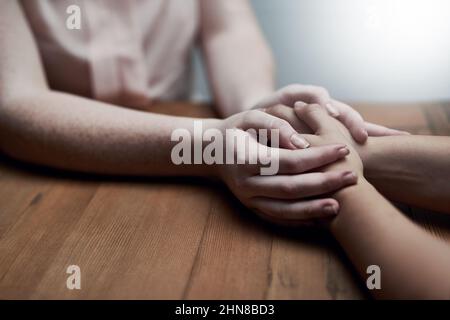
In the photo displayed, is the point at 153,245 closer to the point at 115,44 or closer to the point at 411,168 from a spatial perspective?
the point at 411,168

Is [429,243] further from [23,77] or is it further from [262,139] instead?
[23,77]

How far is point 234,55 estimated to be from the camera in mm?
1047

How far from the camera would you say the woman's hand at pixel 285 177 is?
0.63 metres

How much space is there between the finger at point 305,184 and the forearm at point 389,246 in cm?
1

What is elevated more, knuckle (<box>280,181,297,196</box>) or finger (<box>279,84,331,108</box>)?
finger (<box>279,84,331,108</box>)

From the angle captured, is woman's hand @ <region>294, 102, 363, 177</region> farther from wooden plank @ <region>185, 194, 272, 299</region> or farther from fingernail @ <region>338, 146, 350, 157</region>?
wooden plank @ <region>185, 194, 272, 299</region>

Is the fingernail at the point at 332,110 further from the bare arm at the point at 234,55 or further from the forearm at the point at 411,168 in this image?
the bare arm at the point at 234,55

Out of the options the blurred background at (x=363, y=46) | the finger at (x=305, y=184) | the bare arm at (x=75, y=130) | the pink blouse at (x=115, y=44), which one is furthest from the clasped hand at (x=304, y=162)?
the blurred background at (x=363, y=46)

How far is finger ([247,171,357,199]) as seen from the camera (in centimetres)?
63

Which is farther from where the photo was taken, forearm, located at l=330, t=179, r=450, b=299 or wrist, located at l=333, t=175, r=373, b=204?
wrist, located at l=333, t=175, r=373, b=204

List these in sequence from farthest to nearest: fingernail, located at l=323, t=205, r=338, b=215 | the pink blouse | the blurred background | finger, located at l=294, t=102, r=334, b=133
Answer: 1. the blurred background
2. the pink blouse
3. finger, located at l=294, t=102, r=334, b=133
4. fingernail, located at l=323, t=205, r=338, b=215

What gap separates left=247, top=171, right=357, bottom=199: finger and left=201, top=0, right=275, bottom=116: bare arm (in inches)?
12.2

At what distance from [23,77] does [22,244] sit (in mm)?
300

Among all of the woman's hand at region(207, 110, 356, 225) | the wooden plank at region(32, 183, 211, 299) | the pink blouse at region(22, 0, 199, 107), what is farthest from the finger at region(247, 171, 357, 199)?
the pink blouse at region(22, 0, 199, 107)
